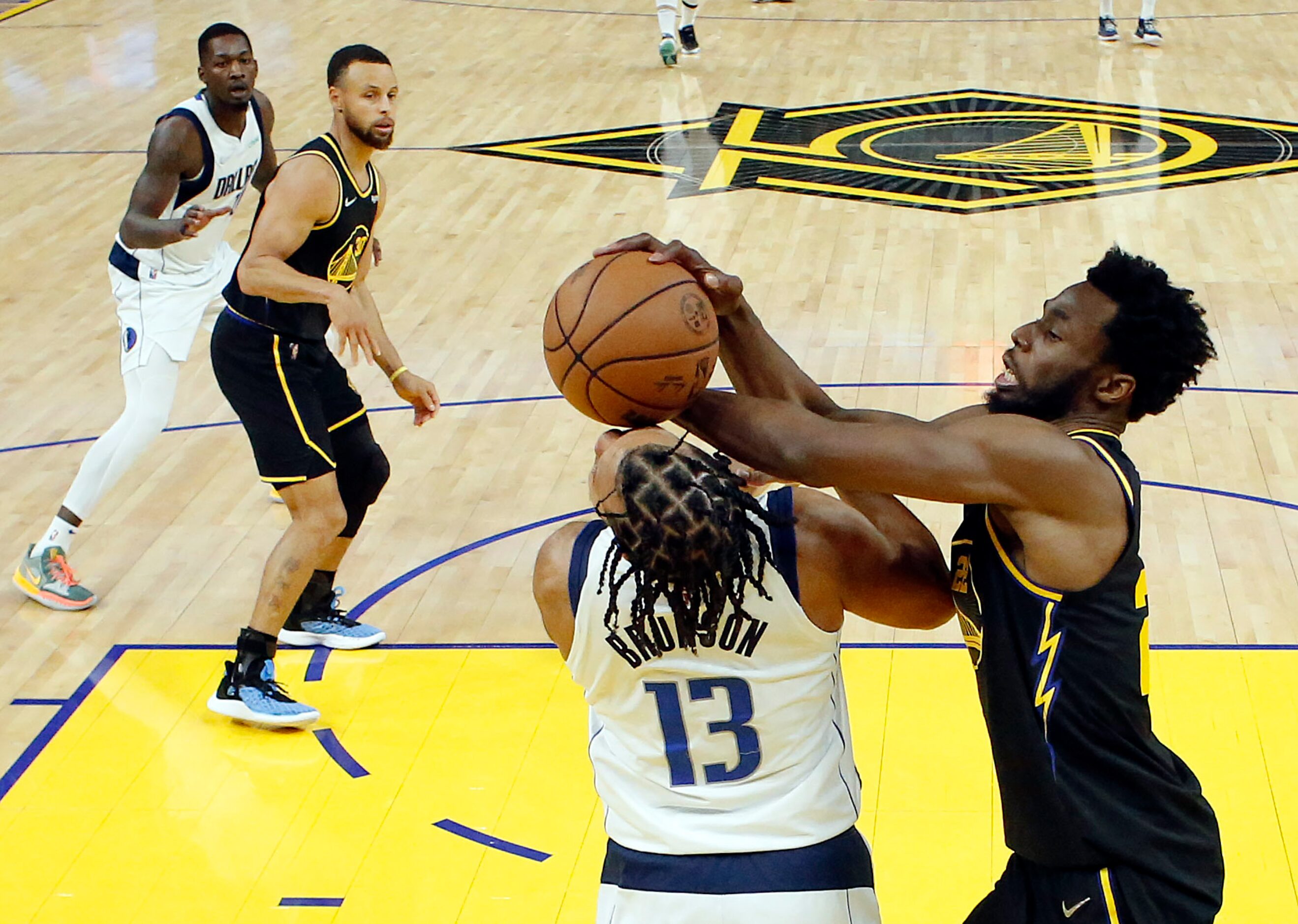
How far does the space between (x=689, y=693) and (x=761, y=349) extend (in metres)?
0.78

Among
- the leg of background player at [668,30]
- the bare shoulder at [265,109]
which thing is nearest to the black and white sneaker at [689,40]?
the leg of background player at [668,30]

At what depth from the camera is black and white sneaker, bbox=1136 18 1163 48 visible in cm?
1389

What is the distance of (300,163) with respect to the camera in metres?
4.83

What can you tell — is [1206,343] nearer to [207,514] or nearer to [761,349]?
[761,349]

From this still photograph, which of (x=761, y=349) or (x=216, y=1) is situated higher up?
(x=761, y=349)

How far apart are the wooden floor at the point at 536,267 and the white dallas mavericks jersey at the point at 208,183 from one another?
1.00 m

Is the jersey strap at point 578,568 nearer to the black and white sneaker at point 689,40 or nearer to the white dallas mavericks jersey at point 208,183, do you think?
the white dallas mavericks jersey at point 208,183

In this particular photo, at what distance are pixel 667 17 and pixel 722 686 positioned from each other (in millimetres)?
11839

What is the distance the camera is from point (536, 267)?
9.11 meters

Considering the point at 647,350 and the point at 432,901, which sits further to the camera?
the point at 432,901

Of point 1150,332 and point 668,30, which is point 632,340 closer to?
point 1150,332

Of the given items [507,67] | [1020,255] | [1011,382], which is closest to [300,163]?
[1011,382]

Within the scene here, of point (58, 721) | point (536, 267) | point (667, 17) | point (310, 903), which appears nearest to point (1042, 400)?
point (310, 903)

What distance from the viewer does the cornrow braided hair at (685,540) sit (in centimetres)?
237
